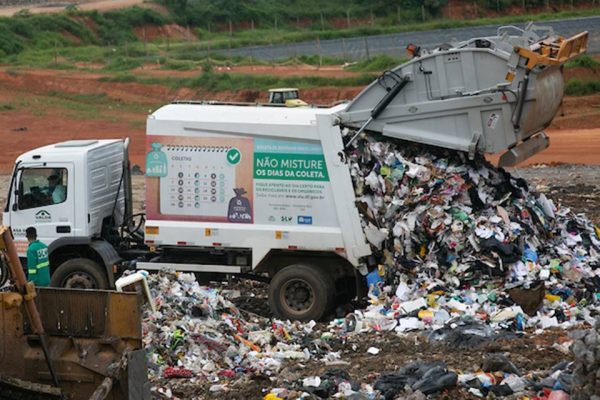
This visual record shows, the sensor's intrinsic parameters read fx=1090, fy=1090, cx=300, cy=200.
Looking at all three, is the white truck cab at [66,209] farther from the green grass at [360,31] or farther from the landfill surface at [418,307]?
the green grass at [360,31]

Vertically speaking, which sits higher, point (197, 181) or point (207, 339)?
point (197, 181)

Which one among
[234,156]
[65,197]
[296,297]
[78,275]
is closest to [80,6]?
[65,197]

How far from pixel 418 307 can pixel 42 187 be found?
217 inches

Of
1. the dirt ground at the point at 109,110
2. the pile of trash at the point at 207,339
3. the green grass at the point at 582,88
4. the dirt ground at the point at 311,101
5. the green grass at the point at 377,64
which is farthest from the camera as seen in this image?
the green grass at the point at 377,64

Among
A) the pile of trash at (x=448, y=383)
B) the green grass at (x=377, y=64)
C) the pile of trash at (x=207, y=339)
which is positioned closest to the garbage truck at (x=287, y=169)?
the pile of trash at (x=207, y=339)

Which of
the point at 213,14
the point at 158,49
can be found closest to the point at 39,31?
the point at 158,49

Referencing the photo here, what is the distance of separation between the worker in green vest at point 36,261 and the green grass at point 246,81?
28.7 metres

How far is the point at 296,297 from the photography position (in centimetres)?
1434

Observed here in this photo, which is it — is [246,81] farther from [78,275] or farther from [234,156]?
[234,156]

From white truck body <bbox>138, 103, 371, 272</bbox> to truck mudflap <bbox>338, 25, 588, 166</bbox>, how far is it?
0.70 metres

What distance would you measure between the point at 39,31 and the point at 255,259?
51.0 meters

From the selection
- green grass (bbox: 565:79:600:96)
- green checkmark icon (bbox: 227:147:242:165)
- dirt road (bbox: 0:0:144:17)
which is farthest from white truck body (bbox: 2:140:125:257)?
dirt road (bbox: 0:0:144:17)

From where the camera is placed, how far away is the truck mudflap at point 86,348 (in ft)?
29.6

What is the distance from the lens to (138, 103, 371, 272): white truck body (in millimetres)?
14016
